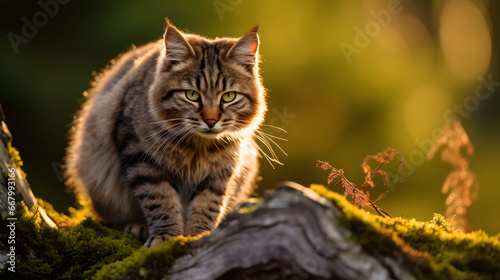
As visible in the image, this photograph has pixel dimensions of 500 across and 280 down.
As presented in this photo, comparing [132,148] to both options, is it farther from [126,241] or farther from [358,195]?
[358,195]

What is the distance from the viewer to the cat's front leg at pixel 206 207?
328 centimetres

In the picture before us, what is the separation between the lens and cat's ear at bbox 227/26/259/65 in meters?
3.20

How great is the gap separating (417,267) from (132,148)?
2.12 metres

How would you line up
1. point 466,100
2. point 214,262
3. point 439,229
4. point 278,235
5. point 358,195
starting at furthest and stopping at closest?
point 466,100, point 358,195, point 439,229, point 214,262, point 278,235

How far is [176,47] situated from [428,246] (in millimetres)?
1972

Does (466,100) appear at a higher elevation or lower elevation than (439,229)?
higher

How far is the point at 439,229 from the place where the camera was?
2162 millimetres

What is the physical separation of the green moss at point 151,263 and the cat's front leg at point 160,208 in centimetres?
110

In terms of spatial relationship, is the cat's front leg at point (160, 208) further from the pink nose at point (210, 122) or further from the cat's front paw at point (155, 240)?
the pink nose at point (210, 122)

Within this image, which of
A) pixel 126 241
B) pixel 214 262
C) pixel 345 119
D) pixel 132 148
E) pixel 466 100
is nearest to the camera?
pixel 214 262

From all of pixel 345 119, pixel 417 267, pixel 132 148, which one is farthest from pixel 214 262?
pixel 345 119

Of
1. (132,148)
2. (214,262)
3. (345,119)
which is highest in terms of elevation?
(345,119)

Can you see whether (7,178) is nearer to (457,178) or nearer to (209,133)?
(209,133)

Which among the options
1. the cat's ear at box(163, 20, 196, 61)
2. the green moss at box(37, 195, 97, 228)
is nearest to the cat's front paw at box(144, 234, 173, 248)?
the green moss at box(37, 195, 97, 228)
